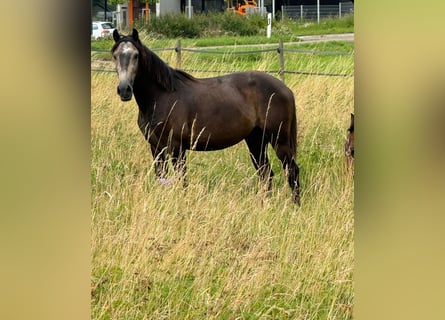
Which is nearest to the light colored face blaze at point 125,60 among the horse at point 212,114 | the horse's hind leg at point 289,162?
the horse at point 212,114

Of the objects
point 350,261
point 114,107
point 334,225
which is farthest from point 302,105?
point 350,261

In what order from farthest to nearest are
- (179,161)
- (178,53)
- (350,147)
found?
(178,53), (179,161), (350,147)

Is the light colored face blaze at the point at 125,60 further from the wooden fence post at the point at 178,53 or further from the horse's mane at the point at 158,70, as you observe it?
the wooden fence post at the point at 178,53

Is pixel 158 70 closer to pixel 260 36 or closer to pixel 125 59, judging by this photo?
pixel 125 59

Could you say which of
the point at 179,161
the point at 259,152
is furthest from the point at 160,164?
the point at 259,152

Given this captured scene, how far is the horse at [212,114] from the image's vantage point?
13.2ft

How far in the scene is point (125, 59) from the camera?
347 centimetres

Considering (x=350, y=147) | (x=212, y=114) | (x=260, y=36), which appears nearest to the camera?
(x=350, y=147)

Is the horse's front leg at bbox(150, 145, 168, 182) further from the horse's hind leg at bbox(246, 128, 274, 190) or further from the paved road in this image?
the paved road

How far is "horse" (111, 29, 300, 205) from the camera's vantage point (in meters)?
4.02

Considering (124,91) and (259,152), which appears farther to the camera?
(259,152)

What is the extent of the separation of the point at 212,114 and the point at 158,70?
520mm

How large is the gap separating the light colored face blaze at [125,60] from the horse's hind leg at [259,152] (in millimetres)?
1271
